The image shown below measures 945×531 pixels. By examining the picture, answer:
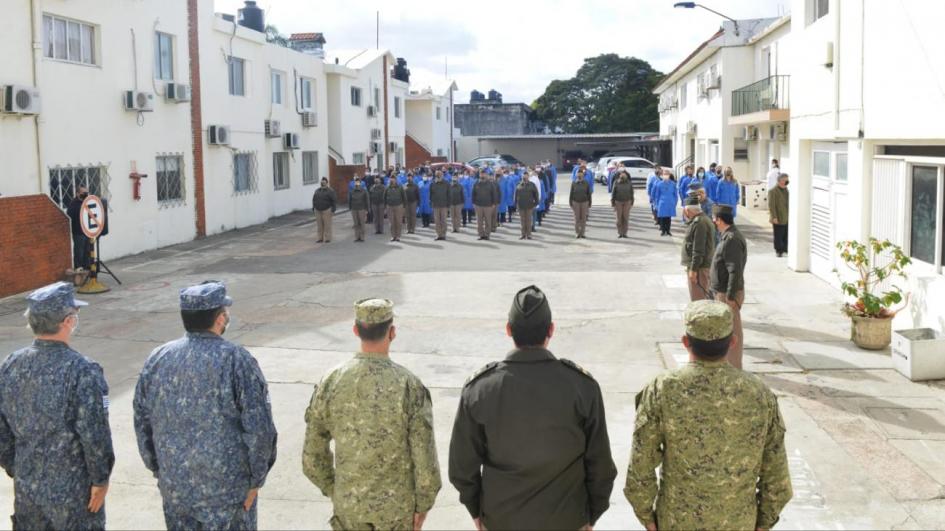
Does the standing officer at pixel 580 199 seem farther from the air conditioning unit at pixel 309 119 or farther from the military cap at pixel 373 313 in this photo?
the military cap at pixel 373 313

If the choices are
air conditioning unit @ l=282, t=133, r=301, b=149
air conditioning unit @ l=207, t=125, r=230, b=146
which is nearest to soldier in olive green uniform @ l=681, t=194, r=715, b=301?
air conditioning unit @ l=207, t=125, r=230, b=146

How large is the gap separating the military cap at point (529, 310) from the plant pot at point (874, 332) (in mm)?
7386

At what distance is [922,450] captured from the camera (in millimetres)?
7047

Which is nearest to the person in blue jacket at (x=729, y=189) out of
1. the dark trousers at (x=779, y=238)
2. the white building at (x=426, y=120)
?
the dark trousers at (x=779, y=238)

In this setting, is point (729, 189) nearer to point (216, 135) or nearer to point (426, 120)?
point (216, 135)

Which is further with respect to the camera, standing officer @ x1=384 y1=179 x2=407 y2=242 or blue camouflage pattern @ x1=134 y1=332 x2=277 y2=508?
standing officer @ x1=384 y1=179 x2=407 y2=242

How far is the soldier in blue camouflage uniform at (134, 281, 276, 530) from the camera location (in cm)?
427

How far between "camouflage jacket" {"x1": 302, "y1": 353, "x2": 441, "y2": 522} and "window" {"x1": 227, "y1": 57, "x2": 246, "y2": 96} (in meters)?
22.8

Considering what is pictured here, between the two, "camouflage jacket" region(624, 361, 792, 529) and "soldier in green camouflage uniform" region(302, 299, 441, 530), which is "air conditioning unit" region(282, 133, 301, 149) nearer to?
"soldier in green camouflage uniform" region(302, 299, 441, 530)

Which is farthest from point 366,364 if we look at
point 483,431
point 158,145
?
point 158,145

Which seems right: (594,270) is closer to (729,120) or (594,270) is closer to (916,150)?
(916,150)

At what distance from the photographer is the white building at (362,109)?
35.1 meters

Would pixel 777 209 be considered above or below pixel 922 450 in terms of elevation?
above

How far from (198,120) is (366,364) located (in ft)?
66.6
